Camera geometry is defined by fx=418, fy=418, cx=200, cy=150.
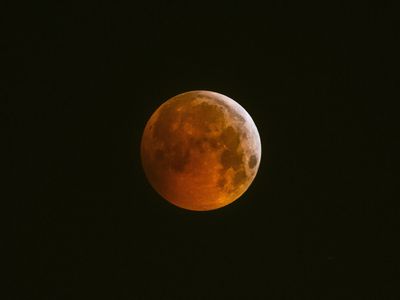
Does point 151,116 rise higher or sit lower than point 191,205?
higher

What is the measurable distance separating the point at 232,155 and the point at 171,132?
0.64m

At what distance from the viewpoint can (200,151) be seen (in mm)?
3961

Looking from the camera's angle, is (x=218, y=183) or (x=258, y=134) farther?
(x=258, y=134)

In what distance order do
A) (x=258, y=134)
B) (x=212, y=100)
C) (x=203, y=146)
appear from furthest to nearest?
1. (x=258, y=134)
2. (x=212, y=100)
3. (x=203, y=146)

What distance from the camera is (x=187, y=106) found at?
420cm

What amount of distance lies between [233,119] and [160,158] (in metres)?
0.83

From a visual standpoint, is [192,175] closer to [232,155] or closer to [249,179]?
[232,155]

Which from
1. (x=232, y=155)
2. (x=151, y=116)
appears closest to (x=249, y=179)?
(x=232, y=155)

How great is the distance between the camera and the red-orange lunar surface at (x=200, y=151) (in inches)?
157

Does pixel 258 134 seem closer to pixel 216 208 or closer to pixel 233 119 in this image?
pixel 233 119

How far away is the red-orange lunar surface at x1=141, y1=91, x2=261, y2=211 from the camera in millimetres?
3986

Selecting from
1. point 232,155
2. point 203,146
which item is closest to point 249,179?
point 232,155

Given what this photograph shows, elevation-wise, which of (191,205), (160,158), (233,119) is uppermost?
(233,119)

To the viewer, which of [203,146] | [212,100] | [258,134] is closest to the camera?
[203,146]
